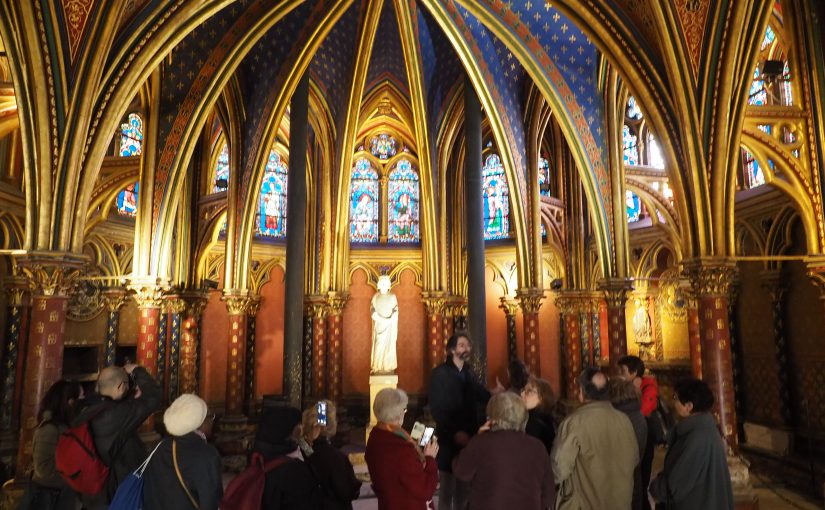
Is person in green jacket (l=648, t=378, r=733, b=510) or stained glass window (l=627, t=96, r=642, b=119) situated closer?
person in green jacket (l=648, t=378, r=733, b=510)

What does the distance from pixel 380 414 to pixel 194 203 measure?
1496 centimetres

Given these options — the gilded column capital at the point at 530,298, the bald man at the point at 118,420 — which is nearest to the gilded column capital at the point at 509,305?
the gilded column capital at the point at 530,298

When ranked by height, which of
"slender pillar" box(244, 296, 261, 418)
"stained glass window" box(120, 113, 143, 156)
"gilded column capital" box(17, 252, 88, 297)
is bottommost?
"slender pillar" box(244, 296, 261, 418)

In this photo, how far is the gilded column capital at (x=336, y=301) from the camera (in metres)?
17.9

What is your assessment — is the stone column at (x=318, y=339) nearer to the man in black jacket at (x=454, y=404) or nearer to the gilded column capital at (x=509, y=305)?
the gilded column capital at (x=509, y=305)

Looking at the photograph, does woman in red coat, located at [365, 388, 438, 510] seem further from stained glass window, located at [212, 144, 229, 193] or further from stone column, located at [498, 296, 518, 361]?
stained glass window, located at [212, 144, 229, 193]

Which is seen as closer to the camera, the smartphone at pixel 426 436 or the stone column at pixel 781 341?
the smartphone at pixel 426 436

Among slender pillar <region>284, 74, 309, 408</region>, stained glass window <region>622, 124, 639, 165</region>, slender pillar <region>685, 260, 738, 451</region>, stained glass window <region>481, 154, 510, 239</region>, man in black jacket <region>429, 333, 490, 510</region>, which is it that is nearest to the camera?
man in black jacket <region>429, 333, 490, 510</region>

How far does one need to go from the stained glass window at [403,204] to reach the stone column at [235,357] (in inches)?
328

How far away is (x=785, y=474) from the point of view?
11.5 meters

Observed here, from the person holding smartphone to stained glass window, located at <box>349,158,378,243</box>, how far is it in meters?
19.5

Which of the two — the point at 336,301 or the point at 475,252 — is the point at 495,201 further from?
the point at 475,252

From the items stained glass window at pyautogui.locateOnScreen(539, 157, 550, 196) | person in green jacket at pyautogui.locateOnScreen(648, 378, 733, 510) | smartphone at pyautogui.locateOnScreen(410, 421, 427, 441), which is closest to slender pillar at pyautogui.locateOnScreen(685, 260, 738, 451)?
person in green jacket at pyautogui.locateOnScreen(648, 378, 733, 510)

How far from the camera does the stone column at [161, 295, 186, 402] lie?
1614cm
